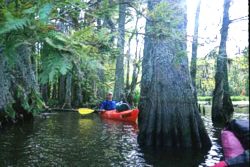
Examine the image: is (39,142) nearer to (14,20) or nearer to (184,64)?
(184,64)

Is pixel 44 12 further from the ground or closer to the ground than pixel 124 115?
further from the ground

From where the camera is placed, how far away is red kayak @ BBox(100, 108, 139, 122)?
1644 cm

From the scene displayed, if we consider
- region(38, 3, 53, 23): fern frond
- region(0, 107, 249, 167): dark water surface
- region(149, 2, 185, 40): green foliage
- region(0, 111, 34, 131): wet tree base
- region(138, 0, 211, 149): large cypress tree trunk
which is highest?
region(149, 2, 185, 40): green foliage

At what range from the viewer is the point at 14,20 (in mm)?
2459

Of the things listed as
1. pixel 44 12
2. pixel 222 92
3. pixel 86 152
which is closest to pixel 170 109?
pixel 86 152

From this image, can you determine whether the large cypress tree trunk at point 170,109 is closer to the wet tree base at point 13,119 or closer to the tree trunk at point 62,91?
the wet tree base at point 13,119

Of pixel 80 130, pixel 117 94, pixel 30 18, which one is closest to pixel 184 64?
pixel 80 130

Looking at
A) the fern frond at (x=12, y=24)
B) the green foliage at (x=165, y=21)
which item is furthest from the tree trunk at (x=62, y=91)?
the fern frond at (x=12, y=24)

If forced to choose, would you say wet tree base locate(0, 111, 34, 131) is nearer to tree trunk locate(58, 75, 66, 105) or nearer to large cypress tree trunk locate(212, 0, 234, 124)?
large cypress tree trunk locate(212, 0, 234, 124)

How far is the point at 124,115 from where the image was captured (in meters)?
16.8

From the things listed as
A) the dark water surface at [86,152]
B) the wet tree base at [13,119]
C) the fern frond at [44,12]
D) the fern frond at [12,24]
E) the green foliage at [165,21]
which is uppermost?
the green foliage at [165,21]

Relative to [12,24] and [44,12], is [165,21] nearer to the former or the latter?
[44,12]

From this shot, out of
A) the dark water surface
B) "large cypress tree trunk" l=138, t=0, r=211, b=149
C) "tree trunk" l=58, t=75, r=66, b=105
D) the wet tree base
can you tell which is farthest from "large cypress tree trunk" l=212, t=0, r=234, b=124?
"tree trunk" l=58, t=75, r=66, b=105

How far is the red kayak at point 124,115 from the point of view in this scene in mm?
16438
